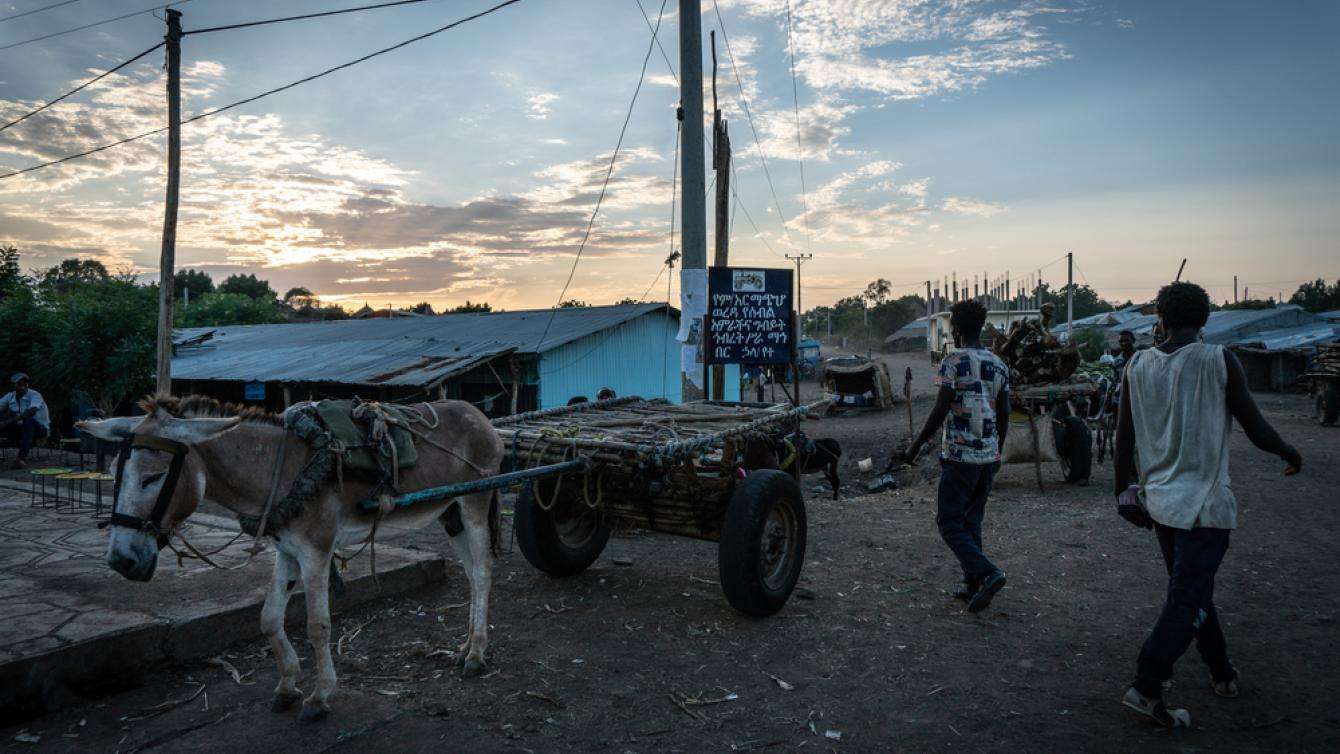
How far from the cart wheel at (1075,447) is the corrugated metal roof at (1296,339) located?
72.8 ft

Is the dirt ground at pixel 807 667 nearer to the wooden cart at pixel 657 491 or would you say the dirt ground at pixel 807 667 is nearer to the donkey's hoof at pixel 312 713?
the donkey's hoof at pixel 312 713

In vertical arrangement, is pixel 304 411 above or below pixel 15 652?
above

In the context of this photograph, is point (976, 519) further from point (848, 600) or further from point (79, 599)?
point (79, 599)

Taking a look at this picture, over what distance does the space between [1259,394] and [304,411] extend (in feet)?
106

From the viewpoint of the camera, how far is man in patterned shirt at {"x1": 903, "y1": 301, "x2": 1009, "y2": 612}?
5.25 meters

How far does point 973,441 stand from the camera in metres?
5.24

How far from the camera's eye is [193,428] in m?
3.68

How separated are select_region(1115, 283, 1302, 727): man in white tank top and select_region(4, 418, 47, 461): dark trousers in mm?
18046

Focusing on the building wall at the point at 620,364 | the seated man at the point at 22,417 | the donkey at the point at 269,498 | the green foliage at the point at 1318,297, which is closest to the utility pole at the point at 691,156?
the donkey at the point at 269,498

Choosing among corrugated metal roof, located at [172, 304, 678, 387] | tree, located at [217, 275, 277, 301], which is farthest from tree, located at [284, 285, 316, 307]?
corrugated metal roof, located at [172, 304, 678, 387]

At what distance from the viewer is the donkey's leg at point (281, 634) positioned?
13.0 feet

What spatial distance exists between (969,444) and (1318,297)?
59.5m

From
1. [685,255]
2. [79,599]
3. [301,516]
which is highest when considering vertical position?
[685,255]

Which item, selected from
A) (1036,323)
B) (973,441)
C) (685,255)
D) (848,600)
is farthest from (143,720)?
(1036,323)
